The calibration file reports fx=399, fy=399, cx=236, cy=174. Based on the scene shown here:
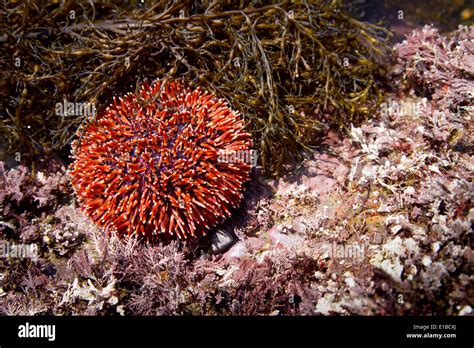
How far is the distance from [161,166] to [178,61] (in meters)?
1.24

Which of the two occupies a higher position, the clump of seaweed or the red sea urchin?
the clump of seaweed

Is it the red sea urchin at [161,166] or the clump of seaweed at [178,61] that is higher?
the clump of seaweed at [178,61]

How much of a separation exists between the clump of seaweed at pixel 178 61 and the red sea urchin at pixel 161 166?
1.25ft

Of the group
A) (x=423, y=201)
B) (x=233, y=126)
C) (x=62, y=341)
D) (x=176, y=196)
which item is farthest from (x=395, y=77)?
(x=62, y=341)

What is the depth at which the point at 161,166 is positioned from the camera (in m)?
3.34

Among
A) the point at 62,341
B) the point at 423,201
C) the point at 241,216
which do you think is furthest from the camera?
the point at 241,216

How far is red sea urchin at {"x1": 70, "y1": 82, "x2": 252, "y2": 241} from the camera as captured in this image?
131 inches

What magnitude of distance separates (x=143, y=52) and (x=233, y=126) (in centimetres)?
123

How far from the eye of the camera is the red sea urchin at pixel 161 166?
3.32m

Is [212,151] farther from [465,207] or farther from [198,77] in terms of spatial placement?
[465,207]

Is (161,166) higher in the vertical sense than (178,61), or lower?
lower

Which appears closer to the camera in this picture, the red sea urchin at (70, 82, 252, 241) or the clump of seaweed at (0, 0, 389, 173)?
the red sea urchin at (70, 82, 252, 241)

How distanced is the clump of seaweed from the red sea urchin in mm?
382

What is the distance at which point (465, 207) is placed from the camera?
3.08 meters
